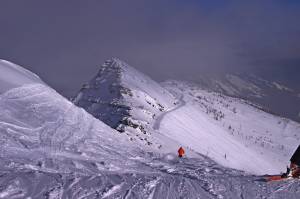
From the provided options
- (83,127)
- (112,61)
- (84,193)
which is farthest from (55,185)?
(112,61)

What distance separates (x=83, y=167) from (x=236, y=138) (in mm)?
43575

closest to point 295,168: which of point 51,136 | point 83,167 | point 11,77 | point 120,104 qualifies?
point 83,167

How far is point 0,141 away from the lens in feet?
54.3

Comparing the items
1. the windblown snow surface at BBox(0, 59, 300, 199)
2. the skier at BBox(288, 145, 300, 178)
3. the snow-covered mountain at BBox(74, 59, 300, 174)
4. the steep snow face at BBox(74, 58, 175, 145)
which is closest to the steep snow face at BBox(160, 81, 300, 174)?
the snow-covered mountain at BBox(74, 59, 300, 174)

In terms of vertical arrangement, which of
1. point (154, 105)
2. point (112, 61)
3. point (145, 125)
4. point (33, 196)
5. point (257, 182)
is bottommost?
point (33, 196)

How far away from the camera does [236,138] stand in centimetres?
5731

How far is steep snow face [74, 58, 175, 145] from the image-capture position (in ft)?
109

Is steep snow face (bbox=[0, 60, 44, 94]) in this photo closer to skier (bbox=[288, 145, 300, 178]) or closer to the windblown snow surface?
the windblown snow surface

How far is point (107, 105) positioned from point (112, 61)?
2556cm

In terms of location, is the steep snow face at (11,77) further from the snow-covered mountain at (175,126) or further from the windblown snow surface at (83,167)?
the snow-covered mountain at (175,126)

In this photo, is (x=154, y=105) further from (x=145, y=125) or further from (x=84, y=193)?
(x=84, y=193)

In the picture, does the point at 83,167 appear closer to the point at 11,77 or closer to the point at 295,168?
the point at 295,168

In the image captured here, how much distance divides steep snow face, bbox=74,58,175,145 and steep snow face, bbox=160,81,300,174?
2.25 meters

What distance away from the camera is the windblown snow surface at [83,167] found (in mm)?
12898
